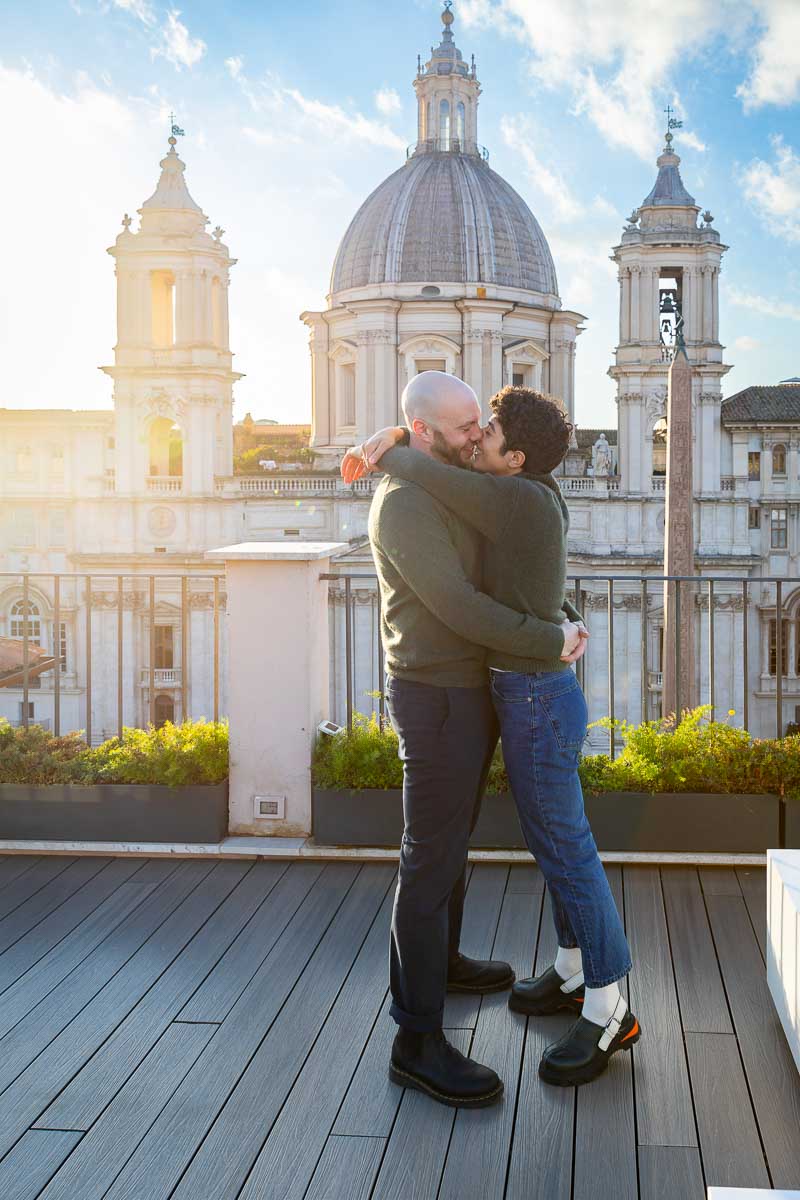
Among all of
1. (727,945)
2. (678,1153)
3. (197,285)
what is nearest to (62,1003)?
(678,1153)

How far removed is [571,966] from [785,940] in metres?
0.61

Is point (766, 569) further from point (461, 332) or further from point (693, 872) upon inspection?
point (693, 872)

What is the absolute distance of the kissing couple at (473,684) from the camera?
2752 millimetres

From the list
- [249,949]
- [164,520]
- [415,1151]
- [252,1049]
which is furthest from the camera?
[164,520]

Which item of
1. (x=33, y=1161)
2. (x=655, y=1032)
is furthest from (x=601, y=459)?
(x=33, y=1161)

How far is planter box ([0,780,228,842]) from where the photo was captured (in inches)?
185

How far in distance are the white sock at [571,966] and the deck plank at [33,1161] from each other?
53.9 inches

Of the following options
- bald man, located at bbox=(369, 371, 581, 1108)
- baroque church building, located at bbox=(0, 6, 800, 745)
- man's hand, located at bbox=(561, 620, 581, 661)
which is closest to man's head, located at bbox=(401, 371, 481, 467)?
bald man, located at bbox=(369, 371, 581, 1108)

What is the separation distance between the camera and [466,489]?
2746 millimetres

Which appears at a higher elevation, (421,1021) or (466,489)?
(466,489)

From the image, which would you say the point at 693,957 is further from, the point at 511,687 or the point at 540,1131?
the point at 511,687

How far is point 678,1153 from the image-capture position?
2.50 metres

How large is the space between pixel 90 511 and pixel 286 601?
121ft

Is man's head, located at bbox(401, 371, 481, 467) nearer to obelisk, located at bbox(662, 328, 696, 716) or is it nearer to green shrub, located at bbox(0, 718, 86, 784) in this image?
green shrub, located at bbox(0, 718, 86, 784)
